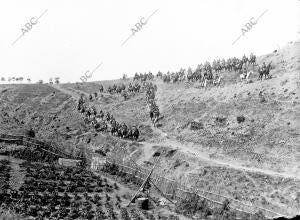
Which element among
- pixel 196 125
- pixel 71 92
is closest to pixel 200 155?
pixel 196 125

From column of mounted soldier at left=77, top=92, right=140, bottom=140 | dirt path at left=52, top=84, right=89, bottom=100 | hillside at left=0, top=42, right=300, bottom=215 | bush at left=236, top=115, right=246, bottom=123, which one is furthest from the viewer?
dirt path at left=52, top=84, right=89, bottom=100

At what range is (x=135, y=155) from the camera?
2502 inches

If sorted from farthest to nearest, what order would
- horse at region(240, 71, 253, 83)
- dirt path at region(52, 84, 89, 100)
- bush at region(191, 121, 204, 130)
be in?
dirt path at region(52, 84, 89, 100), horse at region(240, 71, 253, 83), bush at region(191, 121, 204, 130)

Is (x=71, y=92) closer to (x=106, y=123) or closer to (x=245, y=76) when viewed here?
(x=106, y=123)

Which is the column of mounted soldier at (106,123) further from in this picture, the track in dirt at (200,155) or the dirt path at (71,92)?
the dirt path at (71,92)

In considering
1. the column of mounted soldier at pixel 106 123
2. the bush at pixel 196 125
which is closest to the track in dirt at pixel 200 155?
the column of mounted soldier at pixel 106 123

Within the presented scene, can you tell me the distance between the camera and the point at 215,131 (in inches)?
2549

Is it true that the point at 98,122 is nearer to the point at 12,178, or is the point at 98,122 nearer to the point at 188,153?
the point at 188,153

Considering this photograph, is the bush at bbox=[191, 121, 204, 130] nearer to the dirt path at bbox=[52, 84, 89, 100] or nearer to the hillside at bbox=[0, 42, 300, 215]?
the hillside at bbox=[0, 42, 300, 215]

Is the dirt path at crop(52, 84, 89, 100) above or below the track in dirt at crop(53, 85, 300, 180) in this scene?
above

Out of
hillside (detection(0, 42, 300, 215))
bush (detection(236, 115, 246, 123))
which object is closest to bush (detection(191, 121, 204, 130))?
hillside (detection(0, 42, 300, 215))

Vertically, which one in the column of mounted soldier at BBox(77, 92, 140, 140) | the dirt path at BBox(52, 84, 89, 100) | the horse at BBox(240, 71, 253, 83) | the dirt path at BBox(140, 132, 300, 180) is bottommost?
the dirt path at BBox(140, 132, 300, 180)

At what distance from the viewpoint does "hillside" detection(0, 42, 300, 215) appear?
4475cm

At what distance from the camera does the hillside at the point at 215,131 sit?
4475 cm
